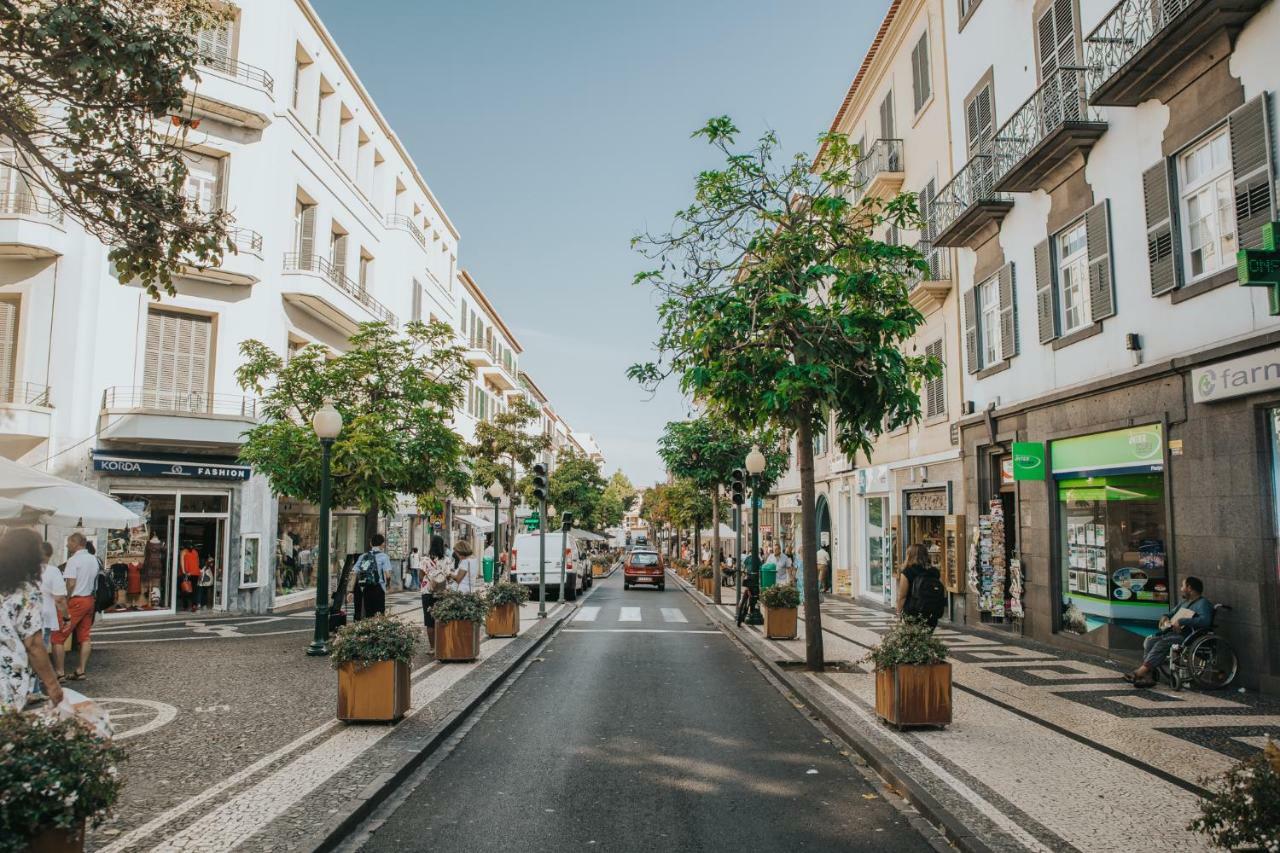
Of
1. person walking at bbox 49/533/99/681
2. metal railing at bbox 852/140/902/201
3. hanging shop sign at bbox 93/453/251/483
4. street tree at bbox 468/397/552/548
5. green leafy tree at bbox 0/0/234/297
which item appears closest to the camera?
green leafy tree at bbox 0/0/234/297

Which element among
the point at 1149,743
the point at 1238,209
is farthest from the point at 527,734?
the point at 1238,209

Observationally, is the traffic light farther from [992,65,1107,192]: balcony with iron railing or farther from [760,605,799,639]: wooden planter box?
[992,65,1107,192]: balcony with iron railing

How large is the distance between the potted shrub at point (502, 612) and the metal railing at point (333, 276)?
36.1 ft

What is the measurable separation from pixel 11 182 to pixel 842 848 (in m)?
21.7

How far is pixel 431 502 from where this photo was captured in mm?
17453

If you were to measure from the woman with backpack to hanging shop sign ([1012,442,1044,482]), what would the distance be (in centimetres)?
544

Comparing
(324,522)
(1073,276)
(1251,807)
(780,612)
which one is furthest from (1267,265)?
(324,522)

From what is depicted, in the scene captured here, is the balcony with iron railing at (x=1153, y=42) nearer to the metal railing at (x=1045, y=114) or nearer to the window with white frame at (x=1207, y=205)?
the metal railing at (x=1045, y=114)

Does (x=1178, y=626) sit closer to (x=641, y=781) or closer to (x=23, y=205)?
(x=641, y=781)

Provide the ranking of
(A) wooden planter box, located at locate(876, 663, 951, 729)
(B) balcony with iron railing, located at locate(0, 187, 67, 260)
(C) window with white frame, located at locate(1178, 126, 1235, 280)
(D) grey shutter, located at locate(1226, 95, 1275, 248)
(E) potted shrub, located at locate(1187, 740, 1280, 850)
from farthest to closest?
(B) balcony with iron railing, located at locate(0, 187, 67, 260) < (C) window with white frame, located at locate(1178, 126, 1235, 280) < (D) grey shutter, located at locate(1226, 95, 1275, 248) < (A) wooden planter box, located at locate(876, 663, 951, 729) < (E) potted shrub, located at locate(1187, 740, 1280, 850)

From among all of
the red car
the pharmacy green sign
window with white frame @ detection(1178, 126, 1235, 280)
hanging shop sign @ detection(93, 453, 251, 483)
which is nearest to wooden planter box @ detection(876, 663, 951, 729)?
window with white frame @ detection(1178, 126, 1235, 280)

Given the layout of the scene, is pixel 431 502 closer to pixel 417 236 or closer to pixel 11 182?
pixel 11 182

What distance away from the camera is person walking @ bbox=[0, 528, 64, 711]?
546 cm

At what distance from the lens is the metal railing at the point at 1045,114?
43.8 feet
